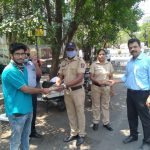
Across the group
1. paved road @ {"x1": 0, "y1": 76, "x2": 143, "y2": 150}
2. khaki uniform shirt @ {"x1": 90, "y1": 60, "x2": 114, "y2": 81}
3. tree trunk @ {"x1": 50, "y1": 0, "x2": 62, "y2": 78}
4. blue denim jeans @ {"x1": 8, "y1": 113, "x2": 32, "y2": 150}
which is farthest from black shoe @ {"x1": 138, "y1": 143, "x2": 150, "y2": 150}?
tree trunk @ {"x1": 50, "y1": 0, "x2": 62, "y2": 78}

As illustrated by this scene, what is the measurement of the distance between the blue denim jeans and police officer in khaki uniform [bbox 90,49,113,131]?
2.47 metres

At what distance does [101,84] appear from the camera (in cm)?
721

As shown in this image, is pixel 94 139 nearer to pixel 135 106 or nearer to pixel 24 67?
pixel 135 106

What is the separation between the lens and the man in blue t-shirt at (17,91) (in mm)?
4664

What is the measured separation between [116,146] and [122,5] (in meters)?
4.66

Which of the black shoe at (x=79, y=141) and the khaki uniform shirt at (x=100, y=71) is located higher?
the khaki uniform shirt at (x=100, y=71)

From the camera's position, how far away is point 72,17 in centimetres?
964

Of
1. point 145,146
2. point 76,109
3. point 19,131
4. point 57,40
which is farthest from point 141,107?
point 57,40

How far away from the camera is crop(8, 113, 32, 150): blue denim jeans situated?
4.83m

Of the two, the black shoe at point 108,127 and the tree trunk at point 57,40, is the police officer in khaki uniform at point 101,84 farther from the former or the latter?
the tree trunk at point 57,40

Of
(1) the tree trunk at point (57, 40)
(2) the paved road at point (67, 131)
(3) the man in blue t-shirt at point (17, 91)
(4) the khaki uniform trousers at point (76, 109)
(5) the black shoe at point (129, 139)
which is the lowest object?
(2) the paved road at point (67, 131)

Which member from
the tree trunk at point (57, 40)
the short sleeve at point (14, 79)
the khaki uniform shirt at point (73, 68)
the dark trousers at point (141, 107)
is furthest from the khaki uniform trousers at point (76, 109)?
the tree trunk at point (57, 40)

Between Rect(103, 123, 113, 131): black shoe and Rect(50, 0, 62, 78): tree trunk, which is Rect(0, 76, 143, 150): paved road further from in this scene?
Rect(50, 0, 62, 78): tree trunk

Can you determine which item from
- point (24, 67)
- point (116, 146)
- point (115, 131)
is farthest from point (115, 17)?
point (24, 67)
